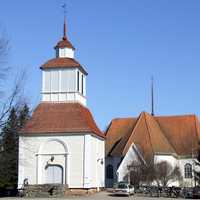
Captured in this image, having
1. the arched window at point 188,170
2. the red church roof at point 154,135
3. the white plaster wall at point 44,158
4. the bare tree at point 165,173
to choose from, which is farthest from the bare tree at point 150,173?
the white plaster wall at point 44,158

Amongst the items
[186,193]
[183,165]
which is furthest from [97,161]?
[183,165]

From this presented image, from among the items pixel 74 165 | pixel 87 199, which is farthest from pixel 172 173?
pixel 87 199

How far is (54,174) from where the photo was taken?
180 ft

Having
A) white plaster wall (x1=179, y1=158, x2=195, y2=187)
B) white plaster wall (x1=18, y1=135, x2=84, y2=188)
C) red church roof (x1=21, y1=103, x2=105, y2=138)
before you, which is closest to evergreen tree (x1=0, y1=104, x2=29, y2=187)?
white plaster wall (x1=18, y1=135, x2=84, y2=188)

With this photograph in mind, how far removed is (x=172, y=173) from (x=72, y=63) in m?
24.2

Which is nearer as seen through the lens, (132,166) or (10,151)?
(10,151)

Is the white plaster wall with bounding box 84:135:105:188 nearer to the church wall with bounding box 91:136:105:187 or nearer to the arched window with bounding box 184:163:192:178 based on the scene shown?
the church wall with bounding box 91:136:105:187

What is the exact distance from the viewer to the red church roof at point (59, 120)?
55.2 metres

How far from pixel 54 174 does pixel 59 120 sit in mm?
5221

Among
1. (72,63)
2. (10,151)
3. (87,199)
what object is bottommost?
(87,199)

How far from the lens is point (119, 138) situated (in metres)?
81.6

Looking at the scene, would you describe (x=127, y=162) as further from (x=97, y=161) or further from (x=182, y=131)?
(x=97, y=161)

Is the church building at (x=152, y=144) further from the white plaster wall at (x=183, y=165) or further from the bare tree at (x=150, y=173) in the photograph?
the bare tree at (x=150, y=173)

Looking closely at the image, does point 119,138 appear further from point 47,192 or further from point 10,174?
point 47,192
